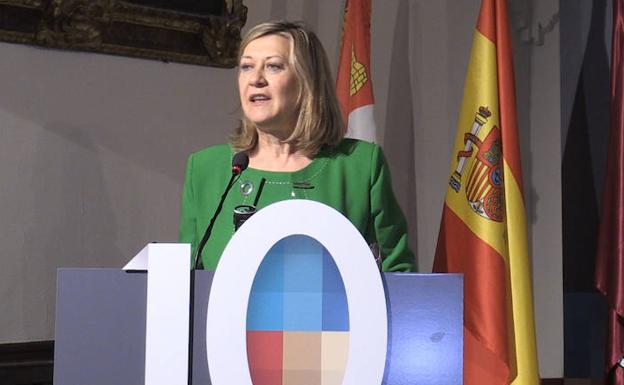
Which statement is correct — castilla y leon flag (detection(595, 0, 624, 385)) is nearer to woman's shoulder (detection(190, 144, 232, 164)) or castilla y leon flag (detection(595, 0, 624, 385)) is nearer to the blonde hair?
the blonde hair

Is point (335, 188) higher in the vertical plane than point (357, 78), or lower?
A: lower

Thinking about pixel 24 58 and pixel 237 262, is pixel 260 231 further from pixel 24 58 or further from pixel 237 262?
pixel 24 58

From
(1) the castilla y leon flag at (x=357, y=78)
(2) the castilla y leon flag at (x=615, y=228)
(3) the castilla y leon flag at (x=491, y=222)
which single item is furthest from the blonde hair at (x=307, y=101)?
(2) the castilla y leon flag at (x=615, y=228)

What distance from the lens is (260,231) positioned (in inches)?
71.9

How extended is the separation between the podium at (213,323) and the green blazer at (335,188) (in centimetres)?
75

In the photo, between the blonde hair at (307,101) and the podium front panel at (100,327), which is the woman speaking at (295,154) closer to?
the blonde hair at (307,101)

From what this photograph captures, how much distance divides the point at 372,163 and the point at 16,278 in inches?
87.7

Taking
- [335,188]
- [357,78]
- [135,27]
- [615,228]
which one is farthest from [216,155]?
[615,228]

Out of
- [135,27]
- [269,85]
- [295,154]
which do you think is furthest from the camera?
[135,27]

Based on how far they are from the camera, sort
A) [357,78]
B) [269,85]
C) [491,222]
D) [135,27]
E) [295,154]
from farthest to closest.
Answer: [357,78], [135,27], [491,222], [295,154], [269,85]

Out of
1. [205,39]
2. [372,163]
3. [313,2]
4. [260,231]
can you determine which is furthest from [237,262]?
[313,2]

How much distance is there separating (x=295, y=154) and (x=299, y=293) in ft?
3.15

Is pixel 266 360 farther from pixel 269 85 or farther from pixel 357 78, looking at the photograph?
pixel 357 78

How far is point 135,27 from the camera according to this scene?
477 centimetres
